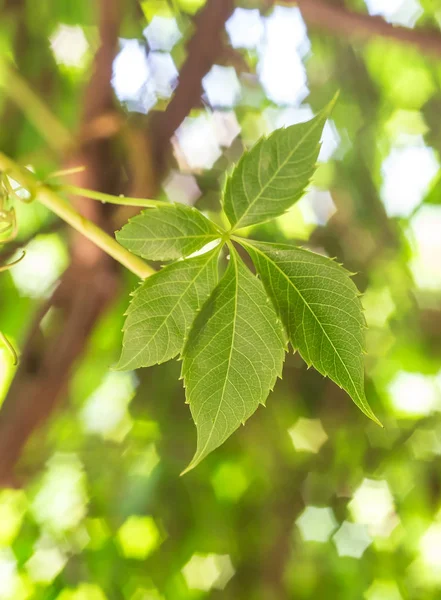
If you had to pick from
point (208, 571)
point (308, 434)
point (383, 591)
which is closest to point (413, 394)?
point (308, 434)

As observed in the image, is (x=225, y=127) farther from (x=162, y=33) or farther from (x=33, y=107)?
(x=33, y=107)

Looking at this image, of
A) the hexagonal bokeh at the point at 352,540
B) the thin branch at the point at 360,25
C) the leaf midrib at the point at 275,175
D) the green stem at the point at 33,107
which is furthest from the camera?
the hexagonal bokeh at the point at 352,540

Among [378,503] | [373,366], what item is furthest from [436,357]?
[378,503]

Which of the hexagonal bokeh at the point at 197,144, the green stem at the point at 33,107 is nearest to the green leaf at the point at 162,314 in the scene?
the green stem at the point at 33,107

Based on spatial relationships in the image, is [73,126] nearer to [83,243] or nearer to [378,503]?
[83,243]

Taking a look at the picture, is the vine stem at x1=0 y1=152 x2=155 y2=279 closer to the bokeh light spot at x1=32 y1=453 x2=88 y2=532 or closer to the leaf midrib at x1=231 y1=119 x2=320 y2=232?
the leaf midrib at x1=231 y1=119 x2=320 y2=232

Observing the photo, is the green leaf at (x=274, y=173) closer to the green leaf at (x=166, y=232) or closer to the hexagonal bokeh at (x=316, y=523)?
the green leaf at (x=166, y=232)

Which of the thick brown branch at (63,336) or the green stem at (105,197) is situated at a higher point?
the thick brown branch at (63,336)
